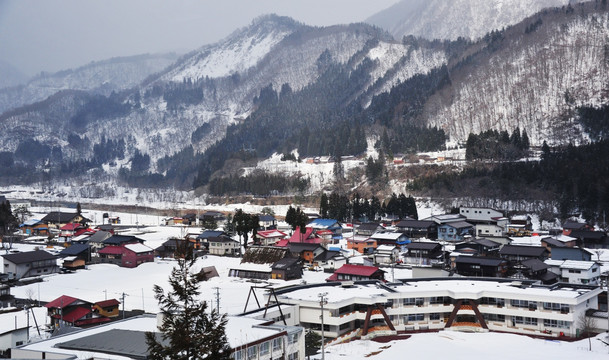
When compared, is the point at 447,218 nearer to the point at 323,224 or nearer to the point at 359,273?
the point at 323,224

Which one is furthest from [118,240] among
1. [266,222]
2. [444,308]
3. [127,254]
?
[444,308]

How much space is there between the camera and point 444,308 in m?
33.2

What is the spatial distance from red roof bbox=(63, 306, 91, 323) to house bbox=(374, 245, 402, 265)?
1076 inches

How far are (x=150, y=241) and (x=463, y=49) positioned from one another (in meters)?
142

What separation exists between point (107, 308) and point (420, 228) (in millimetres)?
39892

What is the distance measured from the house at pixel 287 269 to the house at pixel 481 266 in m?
12.7

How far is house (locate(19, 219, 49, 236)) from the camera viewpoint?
78188 millimetres

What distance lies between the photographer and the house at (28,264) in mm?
46844

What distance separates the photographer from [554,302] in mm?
31250

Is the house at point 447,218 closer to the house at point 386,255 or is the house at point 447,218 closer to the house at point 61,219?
the house at point 386,255

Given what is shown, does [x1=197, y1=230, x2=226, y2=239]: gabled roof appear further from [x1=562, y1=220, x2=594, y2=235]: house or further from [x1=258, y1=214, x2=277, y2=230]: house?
[x1=562, y1=220, x2=594, y2=235]: house

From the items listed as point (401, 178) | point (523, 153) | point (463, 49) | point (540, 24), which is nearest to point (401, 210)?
point (401, 178)

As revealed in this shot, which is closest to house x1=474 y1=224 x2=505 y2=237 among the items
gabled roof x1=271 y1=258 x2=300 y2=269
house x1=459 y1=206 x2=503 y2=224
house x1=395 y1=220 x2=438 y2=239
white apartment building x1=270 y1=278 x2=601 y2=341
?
house x1=395 y1=220 x2=438 y2=239

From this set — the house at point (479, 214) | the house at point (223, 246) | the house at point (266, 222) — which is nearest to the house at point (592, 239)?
the house at point (479, 214)
